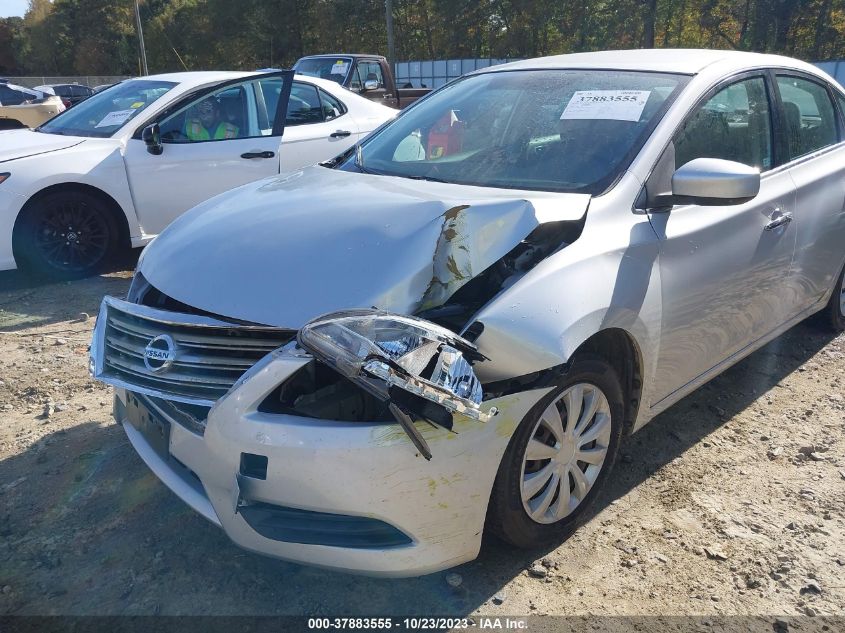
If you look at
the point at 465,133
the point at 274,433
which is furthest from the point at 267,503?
the point at 465,133

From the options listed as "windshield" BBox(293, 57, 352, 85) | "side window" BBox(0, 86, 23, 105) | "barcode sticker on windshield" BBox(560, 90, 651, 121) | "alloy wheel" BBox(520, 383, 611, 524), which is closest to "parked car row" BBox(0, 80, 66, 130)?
"side window" BBox(0, 86, 23, 105)

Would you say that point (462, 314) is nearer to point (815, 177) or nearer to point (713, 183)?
point (713, 183)

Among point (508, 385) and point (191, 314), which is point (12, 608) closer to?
point (191, 314)

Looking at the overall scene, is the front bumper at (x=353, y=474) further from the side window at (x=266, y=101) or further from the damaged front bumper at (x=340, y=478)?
the side window at (x=266, y=101)

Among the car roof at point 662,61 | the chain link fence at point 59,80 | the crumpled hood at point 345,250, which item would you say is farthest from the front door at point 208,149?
the chain link fence at point 59,80

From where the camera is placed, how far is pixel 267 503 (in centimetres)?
207

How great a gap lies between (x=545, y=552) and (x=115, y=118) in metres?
5.19

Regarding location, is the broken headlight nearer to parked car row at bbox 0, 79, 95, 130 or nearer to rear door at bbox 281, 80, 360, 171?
rear door at bbox 281, 80, 360, 171

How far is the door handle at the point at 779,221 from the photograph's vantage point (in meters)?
3.16

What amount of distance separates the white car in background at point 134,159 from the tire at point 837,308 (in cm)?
433

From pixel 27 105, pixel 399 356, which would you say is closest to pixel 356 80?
pixel 27 105

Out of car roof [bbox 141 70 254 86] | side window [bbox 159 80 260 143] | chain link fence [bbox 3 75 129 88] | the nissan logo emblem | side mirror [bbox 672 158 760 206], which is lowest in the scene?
the nissan logo emblem

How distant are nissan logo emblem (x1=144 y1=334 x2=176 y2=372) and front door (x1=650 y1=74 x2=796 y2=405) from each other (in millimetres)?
1755

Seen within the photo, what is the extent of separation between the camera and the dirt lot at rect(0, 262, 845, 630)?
90.4 inches
